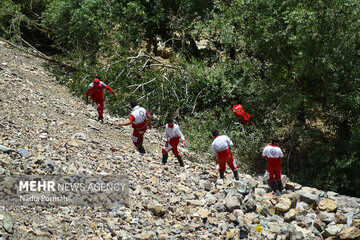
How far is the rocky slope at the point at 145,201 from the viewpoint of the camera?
547cm

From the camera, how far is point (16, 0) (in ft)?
58.3

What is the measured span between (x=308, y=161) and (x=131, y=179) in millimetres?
5610

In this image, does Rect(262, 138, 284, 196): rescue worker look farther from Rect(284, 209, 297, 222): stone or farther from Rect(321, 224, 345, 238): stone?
Rect(321, 224, 345, 238): stone

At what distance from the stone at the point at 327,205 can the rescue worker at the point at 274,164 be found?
0.81 m

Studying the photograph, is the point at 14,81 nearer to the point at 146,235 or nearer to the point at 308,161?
the point at 146,235

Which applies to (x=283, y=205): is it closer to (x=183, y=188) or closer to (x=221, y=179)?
(x=221, y=179)

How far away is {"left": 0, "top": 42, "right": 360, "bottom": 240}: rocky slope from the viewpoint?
5.47 m

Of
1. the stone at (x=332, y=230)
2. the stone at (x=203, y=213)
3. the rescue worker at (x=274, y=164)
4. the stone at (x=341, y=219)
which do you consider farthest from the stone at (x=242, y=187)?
the stone at (x=341, y=219)

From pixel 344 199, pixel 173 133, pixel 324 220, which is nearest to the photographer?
pixel 324 220

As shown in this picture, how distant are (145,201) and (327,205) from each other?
336cm

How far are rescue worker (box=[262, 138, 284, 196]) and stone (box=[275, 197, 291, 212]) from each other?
399 millimetres

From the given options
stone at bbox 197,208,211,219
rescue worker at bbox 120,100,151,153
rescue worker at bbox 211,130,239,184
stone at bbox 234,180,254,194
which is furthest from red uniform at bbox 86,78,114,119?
stone at bbox 197,208,211,219

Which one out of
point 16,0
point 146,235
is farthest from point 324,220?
point 16,0

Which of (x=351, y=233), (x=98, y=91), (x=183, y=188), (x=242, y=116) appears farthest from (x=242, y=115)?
(x=351, y=233)
